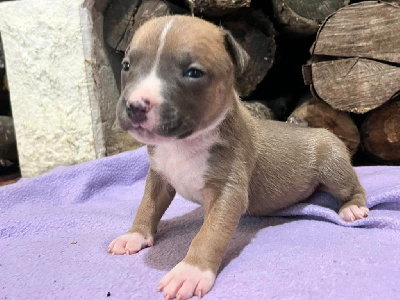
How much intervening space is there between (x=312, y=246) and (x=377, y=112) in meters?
1.80

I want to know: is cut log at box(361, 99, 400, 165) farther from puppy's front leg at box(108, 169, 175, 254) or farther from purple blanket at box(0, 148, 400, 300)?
puppy's front leg at box(108, 169, 175, 254)

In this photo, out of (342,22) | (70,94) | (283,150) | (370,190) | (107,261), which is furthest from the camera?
(70,94)

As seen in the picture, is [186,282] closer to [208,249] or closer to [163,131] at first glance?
[208,249]

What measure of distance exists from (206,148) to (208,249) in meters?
0.46

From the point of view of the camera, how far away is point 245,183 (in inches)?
71.2

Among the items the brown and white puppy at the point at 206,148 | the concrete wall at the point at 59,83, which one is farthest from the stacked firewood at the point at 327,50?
the brown and white puppy at the point at 206,148

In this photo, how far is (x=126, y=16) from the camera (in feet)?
10.8

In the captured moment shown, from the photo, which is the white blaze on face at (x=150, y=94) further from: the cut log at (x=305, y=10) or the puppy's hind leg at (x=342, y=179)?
the cut log at (x=305, y=10)

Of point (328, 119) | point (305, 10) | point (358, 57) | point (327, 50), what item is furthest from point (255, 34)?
point (328, 119)

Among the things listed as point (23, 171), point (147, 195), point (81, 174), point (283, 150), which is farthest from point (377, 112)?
point (23, 171)

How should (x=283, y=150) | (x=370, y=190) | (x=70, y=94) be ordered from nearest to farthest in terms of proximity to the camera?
(x=283, y=150) → (x=370, y=190) → (x=70, y=94)

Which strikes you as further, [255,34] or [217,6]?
[255,34]

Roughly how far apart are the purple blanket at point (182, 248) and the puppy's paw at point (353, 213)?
5 cm

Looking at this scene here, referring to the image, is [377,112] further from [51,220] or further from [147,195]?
[51,220]
